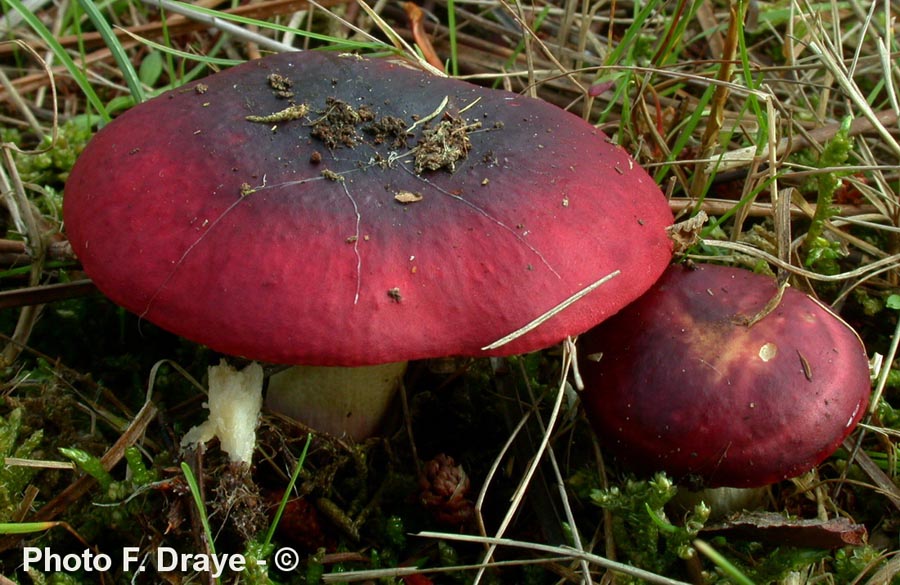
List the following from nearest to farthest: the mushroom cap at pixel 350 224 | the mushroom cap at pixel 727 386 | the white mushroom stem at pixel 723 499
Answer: the mushroom cap at pixel 350 224 → the mushroom cap at pixel 727 386 → the white mushroom stem at pixel 723 499

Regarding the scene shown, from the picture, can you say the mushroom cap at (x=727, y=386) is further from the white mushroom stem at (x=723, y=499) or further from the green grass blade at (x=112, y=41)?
the green grass blade at (x=112, y=41)

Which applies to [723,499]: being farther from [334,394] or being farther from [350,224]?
[350,224]

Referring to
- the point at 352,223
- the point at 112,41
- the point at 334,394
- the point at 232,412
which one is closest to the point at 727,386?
the point at 352,223

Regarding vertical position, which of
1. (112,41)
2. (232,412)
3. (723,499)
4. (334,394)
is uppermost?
(112,41)

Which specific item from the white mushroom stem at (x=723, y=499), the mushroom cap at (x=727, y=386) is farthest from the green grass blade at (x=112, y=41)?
the white mushroom stem at (x=723, y=499)

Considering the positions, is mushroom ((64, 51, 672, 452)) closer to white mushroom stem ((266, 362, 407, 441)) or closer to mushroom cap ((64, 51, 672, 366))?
mushroom cap ((64, 51, 672, 366))

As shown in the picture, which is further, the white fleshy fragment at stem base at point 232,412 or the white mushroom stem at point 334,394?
the white mushroom stem at point 334,394

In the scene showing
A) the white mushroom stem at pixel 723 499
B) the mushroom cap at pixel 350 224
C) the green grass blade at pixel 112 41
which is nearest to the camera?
the mushroom cap at pixel 350 224

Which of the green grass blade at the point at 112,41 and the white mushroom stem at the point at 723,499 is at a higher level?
the green grass blade at the point at 112,41
